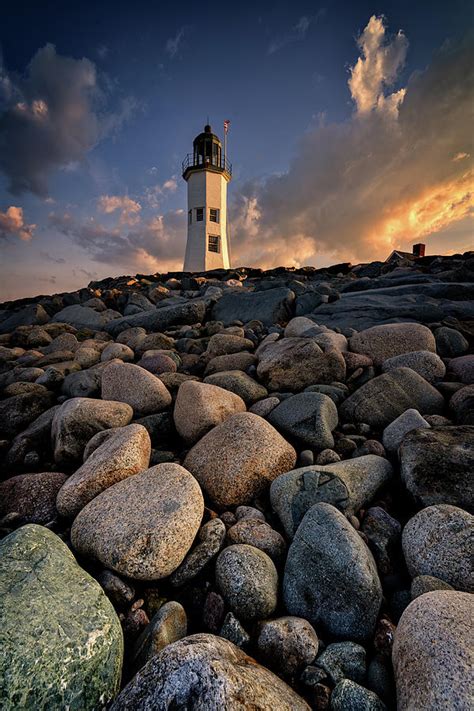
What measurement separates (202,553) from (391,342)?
13.4 feet

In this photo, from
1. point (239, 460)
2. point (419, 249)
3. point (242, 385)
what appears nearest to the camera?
point (239, 460)

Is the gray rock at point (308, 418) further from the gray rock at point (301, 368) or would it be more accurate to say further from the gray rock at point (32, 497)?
the gray rock at point (32, 497)

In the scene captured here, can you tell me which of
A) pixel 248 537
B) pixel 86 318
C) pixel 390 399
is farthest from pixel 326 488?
pixel 86 318

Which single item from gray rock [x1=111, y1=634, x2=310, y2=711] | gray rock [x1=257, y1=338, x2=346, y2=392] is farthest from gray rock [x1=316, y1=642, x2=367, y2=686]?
gray rock [x1=257, y1=338, x2=346, y2=392]

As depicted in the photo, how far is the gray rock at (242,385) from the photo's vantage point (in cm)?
441

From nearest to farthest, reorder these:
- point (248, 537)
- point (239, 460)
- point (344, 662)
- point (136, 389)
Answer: point (344, 662)
point (248, 537)
point (239, 460)
point (136, 389)

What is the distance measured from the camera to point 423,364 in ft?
14.5

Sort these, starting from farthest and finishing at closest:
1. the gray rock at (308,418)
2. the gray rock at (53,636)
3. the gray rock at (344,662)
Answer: the gray rock at (308,418) < the gray rock at (344,662) < the gray rock at (53,636)

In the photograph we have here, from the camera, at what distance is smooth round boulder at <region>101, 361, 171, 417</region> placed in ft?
14.0

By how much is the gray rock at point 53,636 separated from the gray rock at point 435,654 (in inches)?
52.7

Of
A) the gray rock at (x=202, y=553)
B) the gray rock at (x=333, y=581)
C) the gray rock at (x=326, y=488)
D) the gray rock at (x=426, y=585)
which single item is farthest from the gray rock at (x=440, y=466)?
the gray rock at (x=202, y=553)

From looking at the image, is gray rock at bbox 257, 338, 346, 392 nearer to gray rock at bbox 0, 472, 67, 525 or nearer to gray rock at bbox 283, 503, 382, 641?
gray rock at bbox 283, 503, 382, 641

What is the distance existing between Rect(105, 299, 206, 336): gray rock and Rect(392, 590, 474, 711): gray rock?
7.83 m

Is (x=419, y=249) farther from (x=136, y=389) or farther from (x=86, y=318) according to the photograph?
(x=136, y=389)
